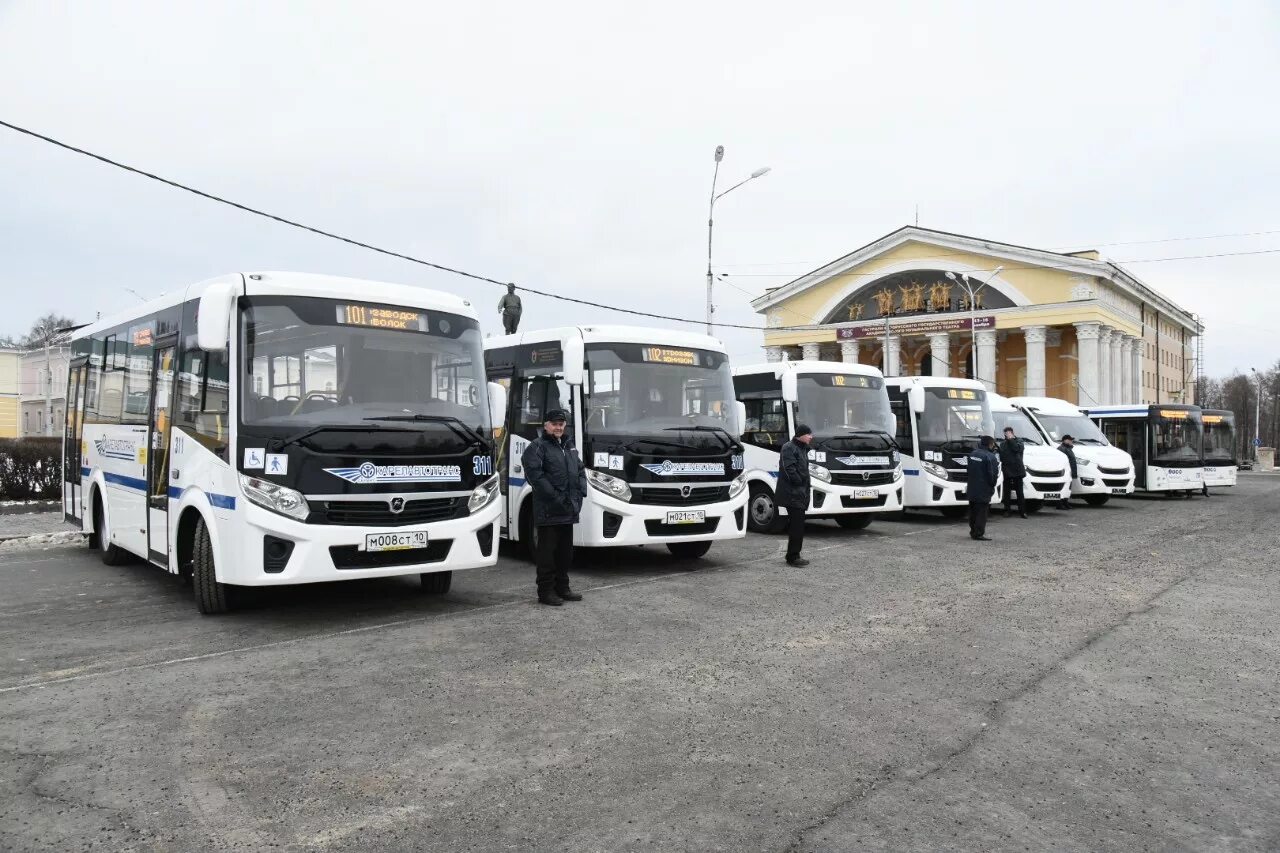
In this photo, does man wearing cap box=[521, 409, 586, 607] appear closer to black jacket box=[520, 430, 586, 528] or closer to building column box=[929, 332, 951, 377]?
black jacket box=[520, 430, 586, 528]

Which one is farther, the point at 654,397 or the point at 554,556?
the point at 654,397

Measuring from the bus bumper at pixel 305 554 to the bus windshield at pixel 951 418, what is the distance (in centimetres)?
1217

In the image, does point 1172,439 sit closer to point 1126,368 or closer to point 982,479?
point 982,479

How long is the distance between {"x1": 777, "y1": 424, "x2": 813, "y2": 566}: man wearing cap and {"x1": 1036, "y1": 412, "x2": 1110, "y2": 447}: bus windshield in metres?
14.5

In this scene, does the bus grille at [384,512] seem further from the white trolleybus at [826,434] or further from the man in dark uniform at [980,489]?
the man in dark uniform at [980,489]

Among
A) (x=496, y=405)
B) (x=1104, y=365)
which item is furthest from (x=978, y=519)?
(x=1104, y=365)

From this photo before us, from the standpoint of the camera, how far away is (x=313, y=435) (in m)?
7.49

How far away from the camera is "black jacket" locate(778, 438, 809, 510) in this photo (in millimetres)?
11883

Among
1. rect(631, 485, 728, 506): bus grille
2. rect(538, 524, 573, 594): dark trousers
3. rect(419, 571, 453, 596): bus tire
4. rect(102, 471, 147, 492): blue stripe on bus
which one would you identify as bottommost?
rect(419, 571, 453, 596): bus tire

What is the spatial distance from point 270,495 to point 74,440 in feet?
21.4

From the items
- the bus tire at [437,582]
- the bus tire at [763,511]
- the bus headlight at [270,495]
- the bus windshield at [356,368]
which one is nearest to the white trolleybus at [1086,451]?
the bus tire at [763,511]

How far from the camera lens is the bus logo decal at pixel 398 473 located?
7.56 metres

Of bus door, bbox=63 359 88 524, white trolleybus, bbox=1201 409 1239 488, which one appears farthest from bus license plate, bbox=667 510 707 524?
white trolleybus, bbox=1201 409 1239 488

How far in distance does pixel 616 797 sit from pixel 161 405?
21.6ft
